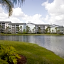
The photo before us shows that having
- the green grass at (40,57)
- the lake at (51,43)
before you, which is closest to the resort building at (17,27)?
the lake at (51,43)

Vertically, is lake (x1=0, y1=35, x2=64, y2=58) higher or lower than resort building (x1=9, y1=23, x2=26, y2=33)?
lower

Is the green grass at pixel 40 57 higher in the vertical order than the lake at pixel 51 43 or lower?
higher

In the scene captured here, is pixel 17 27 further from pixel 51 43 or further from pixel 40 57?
pixel 40 57

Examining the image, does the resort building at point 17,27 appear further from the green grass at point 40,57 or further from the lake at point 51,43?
the green grass at point 40,57

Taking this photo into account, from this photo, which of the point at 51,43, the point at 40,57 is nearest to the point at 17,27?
the point at 51,43

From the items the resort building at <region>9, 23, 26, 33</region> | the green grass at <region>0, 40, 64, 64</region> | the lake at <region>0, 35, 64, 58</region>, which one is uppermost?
the resort building at <region>9, 23, 26, 33</region>

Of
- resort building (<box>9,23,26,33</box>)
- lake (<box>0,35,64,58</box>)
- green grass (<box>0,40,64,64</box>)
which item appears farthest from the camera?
resort building (<box>9,23,26,33</box>)

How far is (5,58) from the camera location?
276 inches

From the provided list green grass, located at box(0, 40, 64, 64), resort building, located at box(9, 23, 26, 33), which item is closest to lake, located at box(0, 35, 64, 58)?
green grass, located at box(0, 40, 64, 64)

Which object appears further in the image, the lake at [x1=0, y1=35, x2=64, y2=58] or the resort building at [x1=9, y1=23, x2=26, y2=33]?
the resort building at [x1=9, y1=23, x2=26, y2=33]

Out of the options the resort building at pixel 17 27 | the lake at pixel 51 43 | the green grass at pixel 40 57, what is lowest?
the lake at pixel 51 43

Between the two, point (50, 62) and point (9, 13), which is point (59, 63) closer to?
point (50, 62)

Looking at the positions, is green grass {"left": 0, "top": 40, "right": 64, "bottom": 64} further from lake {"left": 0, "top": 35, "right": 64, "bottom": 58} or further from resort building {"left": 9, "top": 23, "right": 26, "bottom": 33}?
resort building {"left": 9, "top": 23, "right": 26, "bottom": 33}

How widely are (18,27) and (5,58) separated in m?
104
